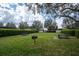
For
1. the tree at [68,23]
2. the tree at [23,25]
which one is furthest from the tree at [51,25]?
the tree at [23,25]

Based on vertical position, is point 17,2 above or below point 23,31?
above

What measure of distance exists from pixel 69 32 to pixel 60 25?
141 mm

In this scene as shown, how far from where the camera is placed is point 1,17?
9.32 feet

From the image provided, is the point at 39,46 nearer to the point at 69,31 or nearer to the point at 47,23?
the point at 47,23

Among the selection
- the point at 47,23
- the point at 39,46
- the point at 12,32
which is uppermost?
the point at 47,23

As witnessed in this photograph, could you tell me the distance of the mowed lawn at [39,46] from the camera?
111 inches

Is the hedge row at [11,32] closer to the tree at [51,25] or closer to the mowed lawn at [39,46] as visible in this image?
the mowed lawn at [39,46]

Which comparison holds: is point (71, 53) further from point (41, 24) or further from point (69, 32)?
point (41, 24)

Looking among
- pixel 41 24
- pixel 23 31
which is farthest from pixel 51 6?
pixel 23 31

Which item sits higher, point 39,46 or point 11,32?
Result: point 11,32

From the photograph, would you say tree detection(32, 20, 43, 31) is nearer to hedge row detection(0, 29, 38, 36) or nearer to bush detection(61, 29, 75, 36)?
hedge row detection(0, 29, 38, 36)

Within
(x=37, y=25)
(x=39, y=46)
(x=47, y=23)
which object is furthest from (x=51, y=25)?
(x=39, y=46)

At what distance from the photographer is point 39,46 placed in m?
2.84

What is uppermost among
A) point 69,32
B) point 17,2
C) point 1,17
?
point 17,2
